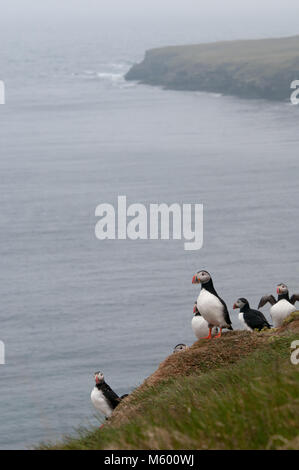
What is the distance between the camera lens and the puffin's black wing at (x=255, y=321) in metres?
20.6

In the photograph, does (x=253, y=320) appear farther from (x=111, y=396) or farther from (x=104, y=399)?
(x=104, y=399)

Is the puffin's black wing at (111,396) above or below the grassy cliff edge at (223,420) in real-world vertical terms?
below

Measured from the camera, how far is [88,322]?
124 metres

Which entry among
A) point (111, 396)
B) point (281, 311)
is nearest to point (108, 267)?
point (111, 396)

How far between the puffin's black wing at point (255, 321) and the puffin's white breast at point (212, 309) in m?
2.17

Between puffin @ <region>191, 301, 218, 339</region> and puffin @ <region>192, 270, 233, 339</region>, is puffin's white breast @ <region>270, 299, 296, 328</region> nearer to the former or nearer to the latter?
puffin @ <region>191, 301, 218, 339</region>

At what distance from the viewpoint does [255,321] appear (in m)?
20.8

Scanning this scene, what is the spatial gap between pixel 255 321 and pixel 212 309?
8.77 feet

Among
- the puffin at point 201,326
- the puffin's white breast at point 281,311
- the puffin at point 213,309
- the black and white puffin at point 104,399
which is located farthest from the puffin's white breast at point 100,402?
the puffin's white breast at point 281,311

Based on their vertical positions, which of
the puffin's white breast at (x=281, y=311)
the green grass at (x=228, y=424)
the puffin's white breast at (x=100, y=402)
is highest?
the puffin's white breast at (x=281, y=311)

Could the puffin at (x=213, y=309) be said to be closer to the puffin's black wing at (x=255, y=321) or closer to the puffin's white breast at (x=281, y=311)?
the puffin's black wing at (x=255, y=321)

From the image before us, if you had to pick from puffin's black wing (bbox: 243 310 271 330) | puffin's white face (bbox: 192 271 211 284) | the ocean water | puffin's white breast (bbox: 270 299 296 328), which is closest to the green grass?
puffin's white face (bbox: 192 271 211 284)

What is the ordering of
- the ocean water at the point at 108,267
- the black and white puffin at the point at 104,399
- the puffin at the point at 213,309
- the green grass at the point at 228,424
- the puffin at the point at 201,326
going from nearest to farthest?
the green grass at the point at 228,424 → the puffin at the point at 213,309 → the puffin at the point at 201,326 → the black and white puffin at the point at 104,399 → the ocean water at the point at 108,267
